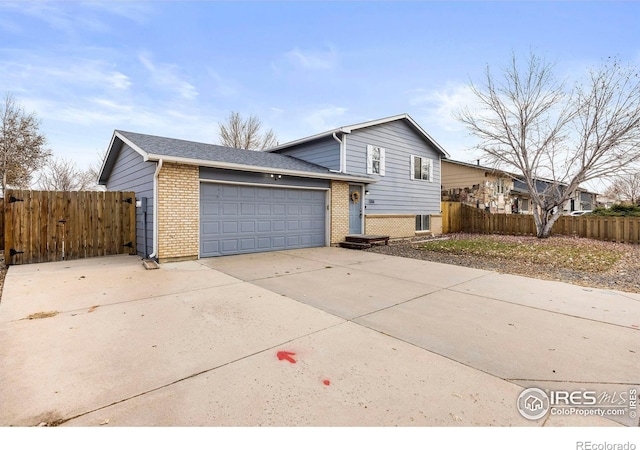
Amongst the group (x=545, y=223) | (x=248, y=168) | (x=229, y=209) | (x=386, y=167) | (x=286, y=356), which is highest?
(x=386, y=167)

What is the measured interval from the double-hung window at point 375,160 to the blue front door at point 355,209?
1.21 meters

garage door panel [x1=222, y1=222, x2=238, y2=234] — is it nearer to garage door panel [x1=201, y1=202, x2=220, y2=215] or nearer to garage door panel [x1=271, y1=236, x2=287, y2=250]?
garage door panel [x1=201, y1=202, x2=220, y2=215]

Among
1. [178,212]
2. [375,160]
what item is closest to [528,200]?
[375,160]

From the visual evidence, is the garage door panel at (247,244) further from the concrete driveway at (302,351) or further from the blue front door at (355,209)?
the blue front door at (355,209)

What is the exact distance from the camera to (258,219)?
9445 millimetres

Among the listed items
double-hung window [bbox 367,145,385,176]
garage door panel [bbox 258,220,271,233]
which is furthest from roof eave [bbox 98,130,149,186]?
double-hung window [bbox 367,145,385,176]

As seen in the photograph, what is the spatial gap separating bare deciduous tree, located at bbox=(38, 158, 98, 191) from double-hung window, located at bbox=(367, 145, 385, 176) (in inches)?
778

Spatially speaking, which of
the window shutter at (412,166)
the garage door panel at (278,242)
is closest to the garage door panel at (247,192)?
the garage door panel at (278,242)

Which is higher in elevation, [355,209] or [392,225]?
[355,209]

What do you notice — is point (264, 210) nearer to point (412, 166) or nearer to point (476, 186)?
point (412, 166)

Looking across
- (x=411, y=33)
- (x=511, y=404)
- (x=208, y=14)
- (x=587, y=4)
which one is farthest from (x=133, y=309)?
(x=587, y=4)

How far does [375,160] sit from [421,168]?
3376 millimetres

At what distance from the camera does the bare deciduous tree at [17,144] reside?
16.1 m
